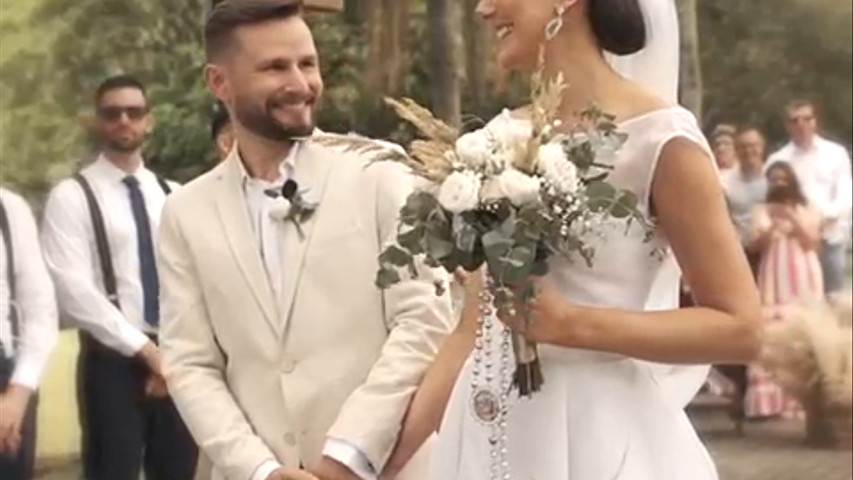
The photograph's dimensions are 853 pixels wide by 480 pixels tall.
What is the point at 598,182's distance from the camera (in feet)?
4.89

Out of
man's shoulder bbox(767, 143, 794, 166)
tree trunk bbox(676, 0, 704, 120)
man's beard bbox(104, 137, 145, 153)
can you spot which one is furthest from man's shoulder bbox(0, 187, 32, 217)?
man's shoulder bbox(767, 143, 794, 166)

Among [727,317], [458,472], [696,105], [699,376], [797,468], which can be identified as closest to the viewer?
[727,317]

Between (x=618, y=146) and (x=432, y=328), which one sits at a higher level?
(x=618, y=146)

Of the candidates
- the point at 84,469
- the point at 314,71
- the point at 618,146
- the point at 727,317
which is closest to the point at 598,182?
the point at 618,146

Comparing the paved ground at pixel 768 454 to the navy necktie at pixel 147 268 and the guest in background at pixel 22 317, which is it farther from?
the guest in background at pixel 22 317

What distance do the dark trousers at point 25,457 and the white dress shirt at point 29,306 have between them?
3cm

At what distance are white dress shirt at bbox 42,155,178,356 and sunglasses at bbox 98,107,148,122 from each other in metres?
0.06

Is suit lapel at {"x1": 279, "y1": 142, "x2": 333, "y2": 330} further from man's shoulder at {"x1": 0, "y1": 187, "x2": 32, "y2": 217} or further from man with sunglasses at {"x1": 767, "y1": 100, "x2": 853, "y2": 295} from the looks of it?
man with sunglasses at {"x1": 767, "y1": 100, "x2": 853, "y2": 295}

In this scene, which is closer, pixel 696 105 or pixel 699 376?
pixel 699 376

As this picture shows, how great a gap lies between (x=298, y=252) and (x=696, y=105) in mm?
703

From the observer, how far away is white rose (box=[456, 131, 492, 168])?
1476 millimetres

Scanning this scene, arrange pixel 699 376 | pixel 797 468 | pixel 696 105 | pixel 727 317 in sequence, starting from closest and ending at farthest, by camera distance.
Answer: pixel 727 317 < pixel 699 376 < pixel 696 105 < pixel 797 468

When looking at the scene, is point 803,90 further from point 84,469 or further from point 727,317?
point 84,469

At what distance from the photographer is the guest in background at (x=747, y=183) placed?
2354 mm
